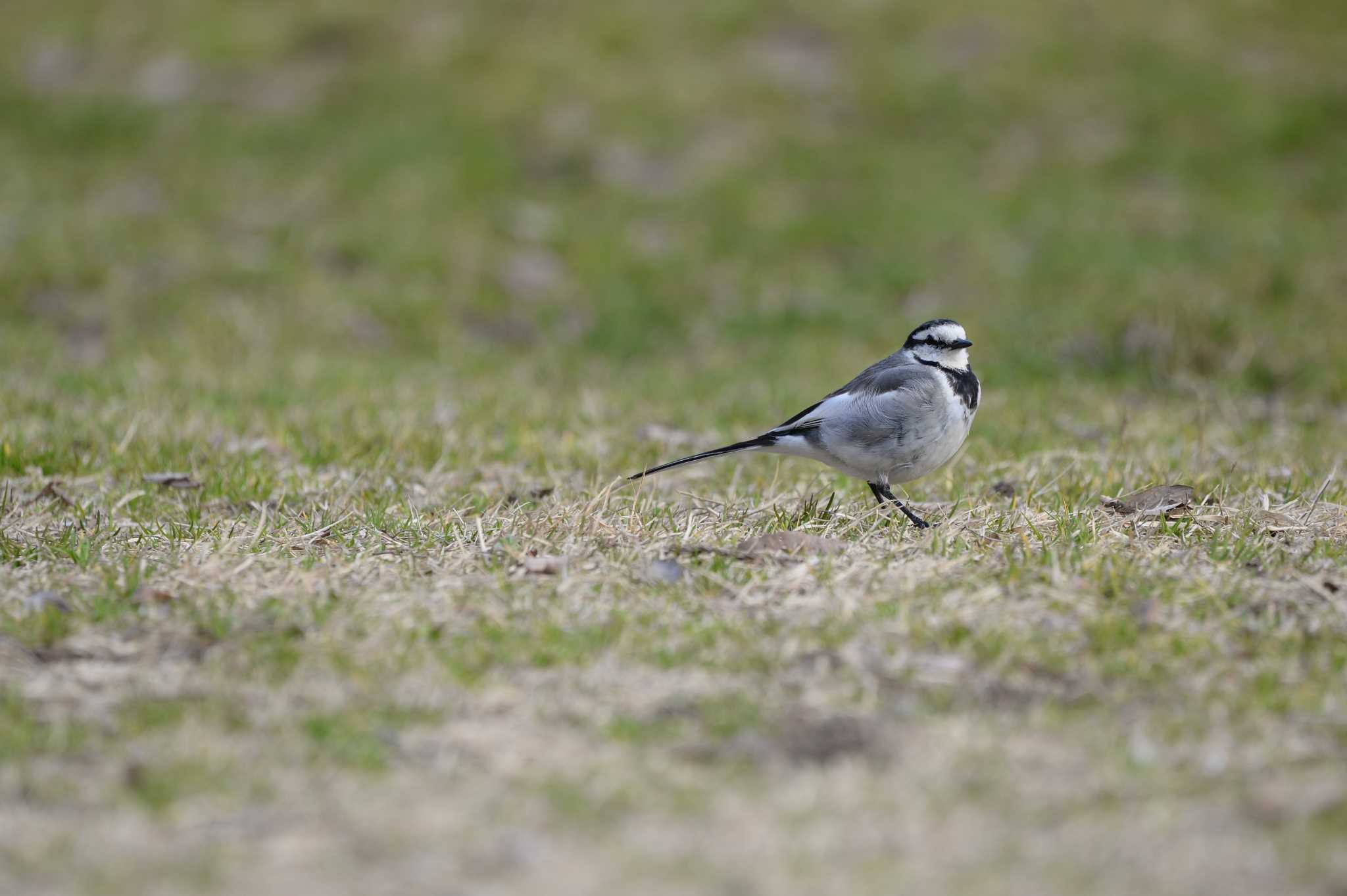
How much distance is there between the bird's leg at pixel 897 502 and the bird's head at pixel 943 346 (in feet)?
1.94

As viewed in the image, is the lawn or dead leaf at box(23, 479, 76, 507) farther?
dead leaf at box(23, 479, 76, 507)

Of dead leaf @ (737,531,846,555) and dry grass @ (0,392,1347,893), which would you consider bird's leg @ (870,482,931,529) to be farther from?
dead leaf @ (737,531,846,555)

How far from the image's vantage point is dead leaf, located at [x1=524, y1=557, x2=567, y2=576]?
13.9 feet

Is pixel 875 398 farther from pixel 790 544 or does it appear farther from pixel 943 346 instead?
pixel 790 544

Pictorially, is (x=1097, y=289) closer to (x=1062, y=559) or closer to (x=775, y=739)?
(x=1062, y=559)

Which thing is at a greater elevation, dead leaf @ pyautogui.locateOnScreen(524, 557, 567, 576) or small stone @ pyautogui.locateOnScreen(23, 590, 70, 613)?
small stone @ pyautogui.locateOnScreen(23, 590, 70, 613)

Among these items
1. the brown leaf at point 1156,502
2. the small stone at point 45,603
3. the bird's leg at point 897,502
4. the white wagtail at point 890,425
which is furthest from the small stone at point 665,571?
the brown leaf at point 1156,502

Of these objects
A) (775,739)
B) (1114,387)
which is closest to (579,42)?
(1114,387)

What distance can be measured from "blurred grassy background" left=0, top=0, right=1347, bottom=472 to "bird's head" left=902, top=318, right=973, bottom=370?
2.05m

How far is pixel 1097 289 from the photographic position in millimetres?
10484

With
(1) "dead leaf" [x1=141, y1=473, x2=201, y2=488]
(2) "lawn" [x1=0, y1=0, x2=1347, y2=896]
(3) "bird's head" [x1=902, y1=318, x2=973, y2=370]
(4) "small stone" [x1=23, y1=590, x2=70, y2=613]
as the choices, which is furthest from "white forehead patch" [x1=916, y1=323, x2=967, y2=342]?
(4) "small stone" [x1=23, y1=590, x2=70, y2=613]

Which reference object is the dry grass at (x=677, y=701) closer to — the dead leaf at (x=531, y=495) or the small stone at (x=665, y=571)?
the small stone at (x=665, y=571)

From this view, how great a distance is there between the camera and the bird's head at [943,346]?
5.67 meters

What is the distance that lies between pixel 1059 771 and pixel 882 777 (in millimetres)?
400
